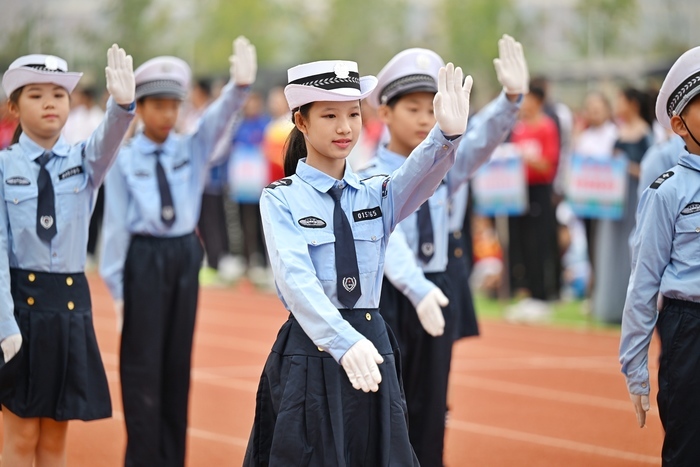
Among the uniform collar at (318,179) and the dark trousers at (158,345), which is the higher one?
A: the uniform collar at (318,179)

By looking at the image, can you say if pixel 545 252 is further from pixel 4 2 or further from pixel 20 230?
pixel 4 2

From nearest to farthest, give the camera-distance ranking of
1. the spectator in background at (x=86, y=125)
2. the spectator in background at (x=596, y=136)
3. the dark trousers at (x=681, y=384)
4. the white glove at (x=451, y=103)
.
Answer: the white glove at (x=451, y=103), the dark trousers at (x=681, y=384), the spectator in background at (x=596, y=136), the spectator in background at (x=86, y=125)

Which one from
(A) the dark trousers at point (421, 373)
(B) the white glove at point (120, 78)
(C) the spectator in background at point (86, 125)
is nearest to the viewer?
(B) the white glove at point (120, 78)

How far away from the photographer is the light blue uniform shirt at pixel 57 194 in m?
4.97

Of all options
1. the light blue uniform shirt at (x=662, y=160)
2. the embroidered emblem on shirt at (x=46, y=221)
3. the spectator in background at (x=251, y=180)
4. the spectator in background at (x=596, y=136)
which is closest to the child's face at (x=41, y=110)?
the embroidered emblem on shirt at (x=46, y=221)

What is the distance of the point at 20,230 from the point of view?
4973mm

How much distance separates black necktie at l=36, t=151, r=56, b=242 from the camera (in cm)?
498

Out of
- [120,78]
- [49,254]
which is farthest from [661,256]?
[49,254]

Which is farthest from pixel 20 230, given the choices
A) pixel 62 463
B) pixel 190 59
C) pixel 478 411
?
pixel 190 59

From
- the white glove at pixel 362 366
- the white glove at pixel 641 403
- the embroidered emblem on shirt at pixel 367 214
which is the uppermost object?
the embroidered emblem on shirt at pixel 367 214

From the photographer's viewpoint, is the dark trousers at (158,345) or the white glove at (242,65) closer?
the dark trousers at (158,345)

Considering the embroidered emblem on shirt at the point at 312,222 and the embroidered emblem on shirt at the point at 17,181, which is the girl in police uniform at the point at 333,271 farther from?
the embroidered emblem on shirt at the point at 17,181

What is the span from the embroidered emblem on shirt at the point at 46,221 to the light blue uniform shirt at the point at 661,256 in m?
2.51

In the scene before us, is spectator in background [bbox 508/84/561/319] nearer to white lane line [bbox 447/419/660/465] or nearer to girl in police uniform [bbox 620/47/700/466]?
white lane line [bbox 447/419/660/465]
